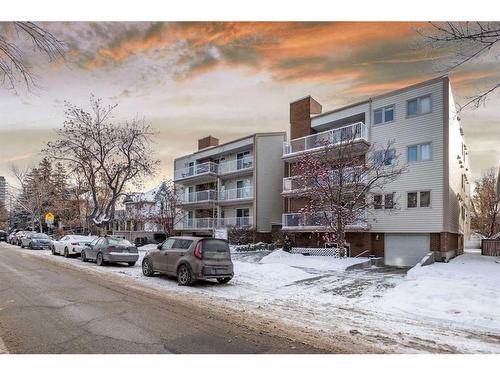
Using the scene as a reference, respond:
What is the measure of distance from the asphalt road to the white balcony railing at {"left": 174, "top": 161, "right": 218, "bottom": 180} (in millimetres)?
23134

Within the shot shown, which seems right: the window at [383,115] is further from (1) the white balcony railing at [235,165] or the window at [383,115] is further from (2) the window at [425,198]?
(1) the white balcony railing at [235,165]

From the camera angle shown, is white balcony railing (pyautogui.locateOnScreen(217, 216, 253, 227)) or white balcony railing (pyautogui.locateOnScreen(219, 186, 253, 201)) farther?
white balcony railing (pyautogui.locateOnScreen(219, 186, 253, 201))

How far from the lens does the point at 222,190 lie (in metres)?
32.4

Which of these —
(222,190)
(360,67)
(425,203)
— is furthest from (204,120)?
(222,190)

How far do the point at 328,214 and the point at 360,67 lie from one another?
37.5 ft

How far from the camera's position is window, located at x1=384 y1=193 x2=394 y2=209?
2075 centimetres

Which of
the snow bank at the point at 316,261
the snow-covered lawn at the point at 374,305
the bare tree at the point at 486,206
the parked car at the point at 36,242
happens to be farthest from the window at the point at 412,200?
the parked car at the point at 36,242

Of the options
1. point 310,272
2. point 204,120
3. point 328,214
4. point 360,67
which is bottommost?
point 310,272

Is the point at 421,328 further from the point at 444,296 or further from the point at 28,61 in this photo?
the point at 28,61

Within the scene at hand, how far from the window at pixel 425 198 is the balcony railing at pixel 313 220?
3067mm

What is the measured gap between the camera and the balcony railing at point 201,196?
105 feet

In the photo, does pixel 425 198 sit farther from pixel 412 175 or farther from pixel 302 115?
pixel 302 115

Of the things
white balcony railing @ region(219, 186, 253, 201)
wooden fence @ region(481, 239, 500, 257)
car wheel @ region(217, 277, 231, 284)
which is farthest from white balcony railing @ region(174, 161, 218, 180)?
car wheel @ region(217, 277, 231, 284)

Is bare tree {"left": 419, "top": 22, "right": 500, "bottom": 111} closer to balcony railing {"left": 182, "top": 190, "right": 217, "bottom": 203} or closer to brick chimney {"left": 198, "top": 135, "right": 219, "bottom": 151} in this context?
balcony railing {"left": 182, "top": 190, "right": 217, "bottom": 203}
